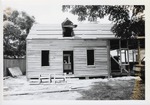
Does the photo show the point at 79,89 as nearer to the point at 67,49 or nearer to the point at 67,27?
the point at 67,49

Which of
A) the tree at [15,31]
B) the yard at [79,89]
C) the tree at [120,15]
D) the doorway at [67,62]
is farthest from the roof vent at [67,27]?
the yard at [79,89]

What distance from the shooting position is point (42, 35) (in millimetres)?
3910

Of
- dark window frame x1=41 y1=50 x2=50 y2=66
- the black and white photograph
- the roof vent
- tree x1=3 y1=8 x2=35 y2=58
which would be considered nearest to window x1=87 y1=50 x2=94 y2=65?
the black and white photograph

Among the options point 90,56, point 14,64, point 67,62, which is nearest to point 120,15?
point 90,56

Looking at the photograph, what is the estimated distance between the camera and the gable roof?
387 cm

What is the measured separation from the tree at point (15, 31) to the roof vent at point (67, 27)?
0.39 meters

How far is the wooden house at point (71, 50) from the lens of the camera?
3877 mm

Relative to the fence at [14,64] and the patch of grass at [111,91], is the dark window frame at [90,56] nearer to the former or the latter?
the patch of grass at [111,91]

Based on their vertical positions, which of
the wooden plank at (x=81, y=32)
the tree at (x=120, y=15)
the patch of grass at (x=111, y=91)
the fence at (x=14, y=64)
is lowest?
the patch of grass at (x=111, y=91)

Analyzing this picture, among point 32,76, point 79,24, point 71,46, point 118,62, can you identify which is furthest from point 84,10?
point 32,76

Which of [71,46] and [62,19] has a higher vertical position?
[62,19]

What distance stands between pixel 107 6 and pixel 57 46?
78cm

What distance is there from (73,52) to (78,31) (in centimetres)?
27

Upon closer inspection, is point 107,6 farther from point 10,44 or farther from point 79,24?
point 10,44
